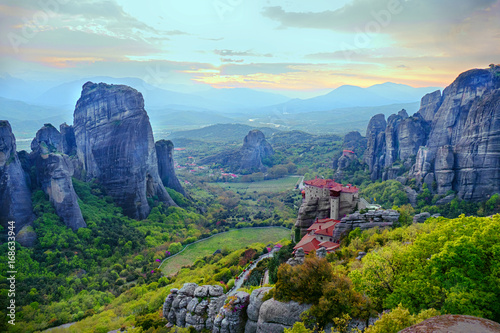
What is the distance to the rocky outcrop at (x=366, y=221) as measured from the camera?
102ft

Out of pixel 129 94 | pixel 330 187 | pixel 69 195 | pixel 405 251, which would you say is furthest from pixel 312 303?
pixel 129 94

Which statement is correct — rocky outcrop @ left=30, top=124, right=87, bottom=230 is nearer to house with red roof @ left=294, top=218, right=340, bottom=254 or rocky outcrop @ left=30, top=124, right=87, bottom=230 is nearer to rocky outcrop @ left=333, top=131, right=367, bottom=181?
house with red roof @ left=294, top=218, right=340, bottom=254

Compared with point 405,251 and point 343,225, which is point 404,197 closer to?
point 343,225

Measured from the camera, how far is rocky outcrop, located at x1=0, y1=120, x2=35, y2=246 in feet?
112

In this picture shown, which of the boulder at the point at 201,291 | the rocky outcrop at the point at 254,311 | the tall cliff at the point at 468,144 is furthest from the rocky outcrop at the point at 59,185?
the tall cliff at the point at 468,144

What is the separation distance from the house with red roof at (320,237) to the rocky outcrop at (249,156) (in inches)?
3276

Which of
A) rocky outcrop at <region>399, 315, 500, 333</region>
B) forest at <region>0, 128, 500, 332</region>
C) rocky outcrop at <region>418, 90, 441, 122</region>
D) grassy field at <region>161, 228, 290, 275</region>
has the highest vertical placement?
rocky outcrop at <region>418, 90, 441, 122</region>

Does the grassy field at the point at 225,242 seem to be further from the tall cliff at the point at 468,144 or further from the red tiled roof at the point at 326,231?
the tall cliff at the point at 468,144

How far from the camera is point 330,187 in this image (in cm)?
3903

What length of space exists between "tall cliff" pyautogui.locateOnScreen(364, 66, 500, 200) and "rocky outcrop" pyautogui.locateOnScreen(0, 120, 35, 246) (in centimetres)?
5991

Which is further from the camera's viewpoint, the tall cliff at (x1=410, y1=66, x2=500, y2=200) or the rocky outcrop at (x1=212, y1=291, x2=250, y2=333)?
the tall cliff at (x1=410, y1=66, x2=500, y2=200)

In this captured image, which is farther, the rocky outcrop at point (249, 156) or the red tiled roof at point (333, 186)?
the rocky outcrop at point (249, 156)

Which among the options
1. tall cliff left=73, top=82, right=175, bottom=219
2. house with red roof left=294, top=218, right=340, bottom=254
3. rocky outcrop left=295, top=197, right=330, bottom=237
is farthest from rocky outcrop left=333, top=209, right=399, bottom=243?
tall cliff left=73, top=82, right=175, bottom=219

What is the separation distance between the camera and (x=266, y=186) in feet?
326
